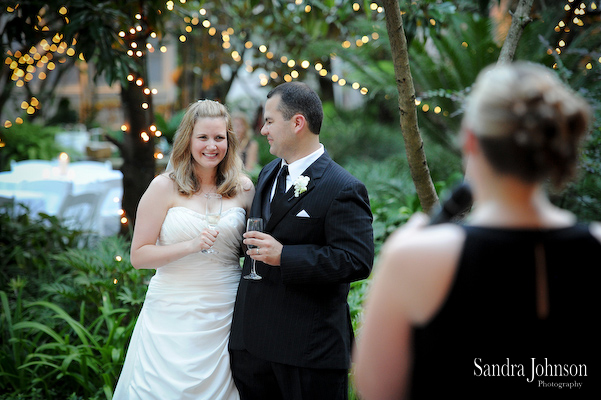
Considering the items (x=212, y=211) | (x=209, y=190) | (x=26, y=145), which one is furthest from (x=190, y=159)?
(x=26, y=145)

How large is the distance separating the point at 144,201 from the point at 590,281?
2.16m

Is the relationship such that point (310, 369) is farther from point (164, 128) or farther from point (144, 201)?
point (164, 128)


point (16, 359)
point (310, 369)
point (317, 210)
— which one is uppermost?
point (317, 210)

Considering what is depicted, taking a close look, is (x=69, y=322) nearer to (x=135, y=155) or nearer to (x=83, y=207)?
(x=135, y=155)

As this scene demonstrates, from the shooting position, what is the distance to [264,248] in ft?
7.87

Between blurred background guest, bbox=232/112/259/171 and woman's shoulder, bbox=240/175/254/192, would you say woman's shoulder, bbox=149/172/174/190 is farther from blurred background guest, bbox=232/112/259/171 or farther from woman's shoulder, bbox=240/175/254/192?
blurred background guest, bbox=232/112/259/171

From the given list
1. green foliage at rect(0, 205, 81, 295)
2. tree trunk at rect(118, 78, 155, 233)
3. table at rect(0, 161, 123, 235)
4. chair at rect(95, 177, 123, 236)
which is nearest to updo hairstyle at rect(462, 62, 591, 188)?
tree trunk at rect(118, 78, 155, 233)

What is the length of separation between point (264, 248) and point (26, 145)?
10.7 m

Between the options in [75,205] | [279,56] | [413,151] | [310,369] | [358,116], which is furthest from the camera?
[358,116]

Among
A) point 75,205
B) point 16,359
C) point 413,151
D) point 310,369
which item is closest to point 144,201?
point 310,369

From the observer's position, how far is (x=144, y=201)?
9.34 ft

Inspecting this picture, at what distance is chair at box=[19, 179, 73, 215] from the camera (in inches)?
258

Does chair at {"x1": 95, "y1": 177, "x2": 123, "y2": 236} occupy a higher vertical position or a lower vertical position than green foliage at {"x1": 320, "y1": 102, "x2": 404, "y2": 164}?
lower

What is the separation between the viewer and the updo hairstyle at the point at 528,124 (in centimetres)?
121
